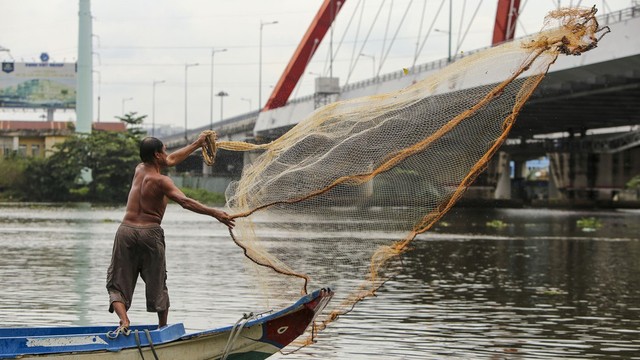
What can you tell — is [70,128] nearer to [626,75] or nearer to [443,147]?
[626,75]

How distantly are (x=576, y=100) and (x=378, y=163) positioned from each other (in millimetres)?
46511

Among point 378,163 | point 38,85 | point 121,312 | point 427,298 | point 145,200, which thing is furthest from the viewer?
point 38,85

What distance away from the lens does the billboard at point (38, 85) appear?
117188 mm

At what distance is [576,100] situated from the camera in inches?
2183

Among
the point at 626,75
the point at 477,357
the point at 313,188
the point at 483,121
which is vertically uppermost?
the point at 626,75

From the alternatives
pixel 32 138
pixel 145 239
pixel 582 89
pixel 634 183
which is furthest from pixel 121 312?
pixel 32 138

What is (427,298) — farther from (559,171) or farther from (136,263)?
(559,171)

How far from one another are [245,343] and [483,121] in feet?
10.5

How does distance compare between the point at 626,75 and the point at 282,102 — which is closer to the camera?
the point at 626,75

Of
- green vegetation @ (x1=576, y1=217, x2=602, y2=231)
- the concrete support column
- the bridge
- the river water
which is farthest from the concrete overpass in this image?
the concrete support column

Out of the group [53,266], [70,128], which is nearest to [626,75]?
[53,266]

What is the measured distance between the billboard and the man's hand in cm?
11015

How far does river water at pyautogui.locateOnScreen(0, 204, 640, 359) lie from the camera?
13.5 meters

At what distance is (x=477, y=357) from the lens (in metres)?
12.5
